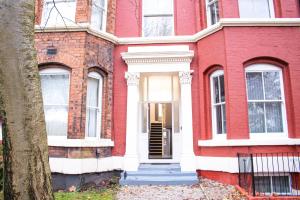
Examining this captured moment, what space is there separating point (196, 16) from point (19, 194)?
8291 mm

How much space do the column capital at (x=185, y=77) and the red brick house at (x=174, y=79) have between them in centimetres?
3

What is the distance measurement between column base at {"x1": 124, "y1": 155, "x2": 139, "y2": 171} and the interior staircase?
2974 mm

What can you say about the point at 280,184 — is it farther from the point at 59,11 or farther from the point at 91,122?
the point at 59,11

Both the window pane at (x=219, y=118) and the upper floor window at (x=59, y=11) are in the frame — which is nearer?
the window pane at (x=219, y=118)

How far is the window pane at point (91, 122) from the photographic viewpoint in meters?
8.73

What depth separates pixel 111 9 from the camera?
9.81 m

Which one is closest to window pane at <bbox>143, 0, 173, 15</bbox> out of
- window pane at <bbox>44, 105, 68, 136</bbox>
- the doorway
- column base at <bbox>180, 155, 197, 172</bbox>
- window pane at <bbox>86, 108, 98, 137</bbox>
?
window pane at <bbox>86, 108, 98, 137</bbox>

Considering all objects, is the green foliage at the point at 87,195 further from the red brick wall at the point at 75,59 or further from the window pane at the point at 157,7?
the window pane at the point at 157,7

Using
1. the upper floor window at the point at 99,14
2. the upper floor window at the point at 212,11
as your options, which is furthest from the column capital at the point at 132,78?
the upper floor window at the point at 212,11

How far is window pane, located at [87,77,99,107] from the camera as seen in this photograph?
8.83 meters

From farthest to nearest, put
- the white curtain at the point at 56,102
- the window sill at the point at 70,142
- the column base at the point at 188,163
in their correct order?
the column base at the point at 188,163 → the white curtain at the point at 56,102 → the window sill at the point at 70,142

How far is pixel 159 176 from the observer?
27.3ft

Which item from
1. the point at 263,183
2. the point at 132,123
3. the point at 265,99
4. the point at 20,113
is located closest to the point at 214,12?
the point at 265,99

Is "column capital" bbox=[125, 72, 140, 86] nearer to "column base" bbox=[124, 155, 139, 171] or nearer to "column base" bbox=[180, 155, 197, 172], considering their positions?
"column base" bbox=[124, 155, 139, 171]
